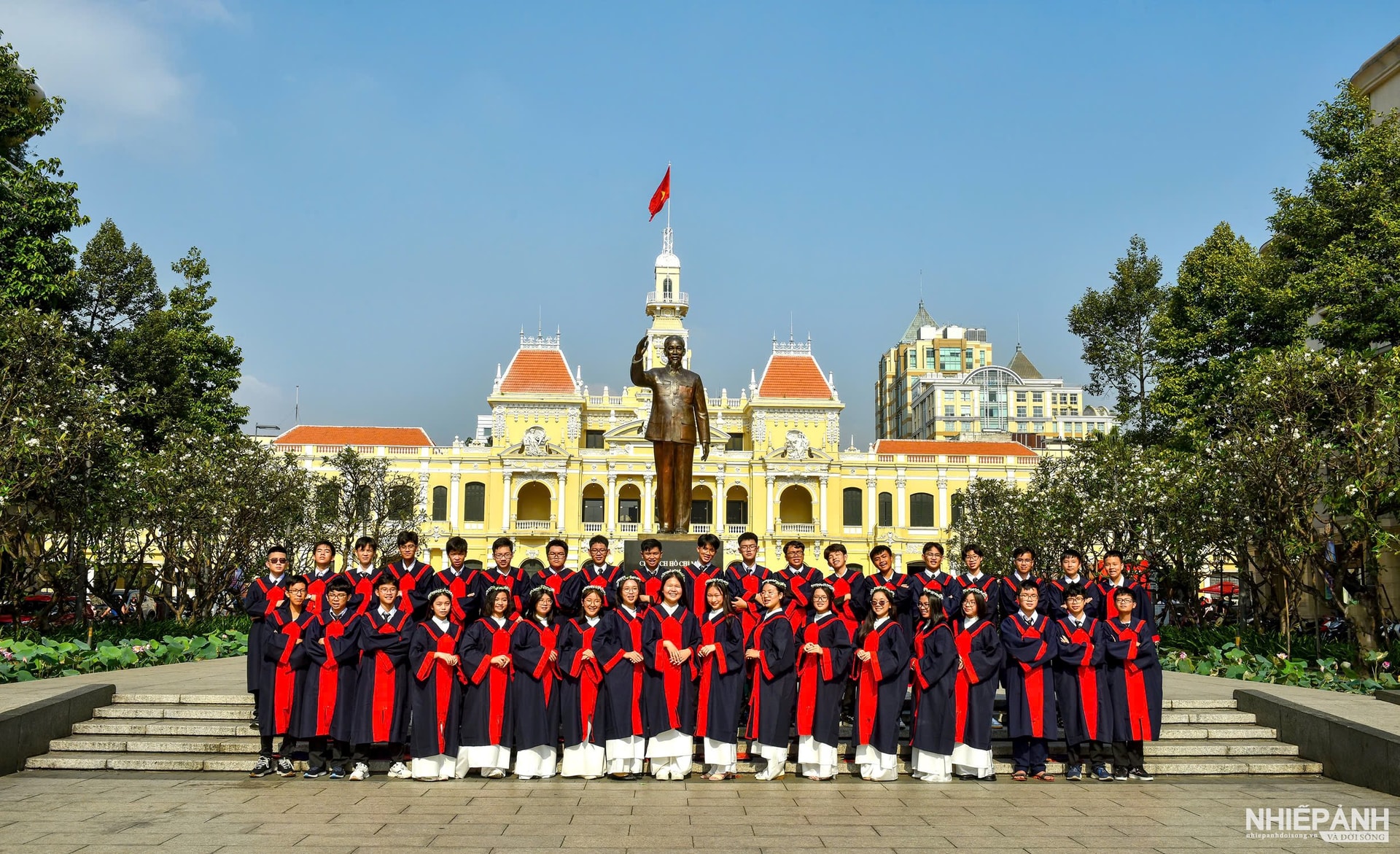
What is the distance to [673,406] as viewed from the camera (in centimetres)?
1223

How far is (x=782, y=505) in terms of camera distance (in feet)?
177

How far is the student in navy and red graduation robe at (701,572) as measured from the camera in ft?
32.1

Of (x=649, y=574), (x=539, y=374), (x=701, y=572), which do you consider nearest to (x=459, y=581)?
(x=649, y=574)

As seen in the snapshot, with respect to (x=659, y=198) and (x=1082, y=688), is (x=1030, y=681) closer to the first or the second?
(x=1082, y=688)

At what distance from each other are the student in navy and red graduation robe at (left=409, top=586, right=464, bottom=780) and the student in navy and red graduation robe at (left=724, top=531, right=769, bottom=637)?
2.31 meters

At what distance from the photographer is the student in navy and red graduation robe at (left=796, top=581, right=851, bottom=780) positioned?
841 cm

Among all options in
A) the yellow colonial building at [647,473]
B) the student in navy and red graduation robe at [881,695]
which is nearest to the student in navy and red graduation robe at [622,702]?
the student in navy and red graduation robe at [881,695]

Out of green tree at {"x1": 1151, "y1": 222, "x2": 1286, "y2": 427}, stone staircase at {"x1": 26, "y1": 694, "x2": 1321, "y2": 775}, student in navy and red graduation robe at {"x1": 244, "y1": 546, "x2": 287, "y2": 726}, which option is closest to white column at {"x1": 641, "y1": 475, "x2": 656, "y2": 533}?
green tree at {"x1": 1151, "y1": 222, "x2": 1286, "y2": 427}

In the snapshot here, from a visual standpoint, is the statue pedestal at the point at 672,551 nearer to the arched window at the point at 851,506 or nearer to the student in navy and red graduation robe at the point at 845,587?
the student in navy and red graduation robe at the point at 845,587

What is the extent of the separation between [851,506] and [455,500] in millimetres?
19012

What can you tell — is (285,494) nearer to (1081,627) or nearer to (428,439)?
(1081,627)

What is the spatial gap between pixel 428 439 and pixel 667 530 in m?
45.0

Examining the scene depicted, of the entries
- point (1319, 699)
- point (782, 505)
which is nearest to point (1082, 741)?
point (1319, 699)

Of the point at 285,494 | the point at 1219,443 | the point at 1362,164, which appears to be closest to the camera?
the point at 1219,443
